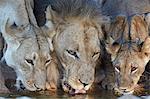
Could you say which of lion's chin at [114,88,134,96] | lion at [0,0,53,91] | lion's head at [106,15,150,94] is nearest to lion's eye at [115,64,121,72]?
lion's head at [106,15,150,94]

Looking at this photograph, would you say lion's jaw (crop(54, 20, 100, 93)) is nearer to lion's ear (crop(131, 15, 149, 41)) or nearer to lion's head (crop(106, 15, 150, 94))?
lion's head (crop(106, 15, 150, 94))

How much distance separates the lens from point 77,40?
6.26 m

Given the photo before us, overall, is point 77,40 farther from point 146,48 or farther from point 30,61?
point 146,48

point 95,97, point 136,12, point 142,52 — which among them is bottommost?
point 95,97

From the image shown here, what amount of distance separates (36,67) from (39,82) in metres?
0.14

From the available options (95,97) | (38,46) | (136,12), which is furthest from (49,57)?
(136,12)

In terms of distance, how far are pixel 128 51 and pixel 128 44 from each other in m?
0.08

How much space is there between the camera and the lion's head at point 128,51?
616 cm

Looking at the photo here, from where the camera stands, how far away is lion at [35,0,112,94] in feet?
20.1

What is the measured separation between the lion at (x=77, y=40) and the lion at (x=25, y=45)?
0.12 meters

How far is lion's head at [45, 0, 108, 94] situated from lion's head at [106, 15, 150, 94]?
0.16m

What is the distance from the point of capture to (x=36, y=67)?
239 inches

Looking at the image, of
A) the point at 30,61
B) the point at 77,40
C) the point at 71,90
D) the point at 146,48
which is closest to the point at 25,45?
the point at 30,61

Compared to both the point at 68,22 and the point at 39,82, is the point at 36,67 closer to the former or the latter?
the point at 39,82
